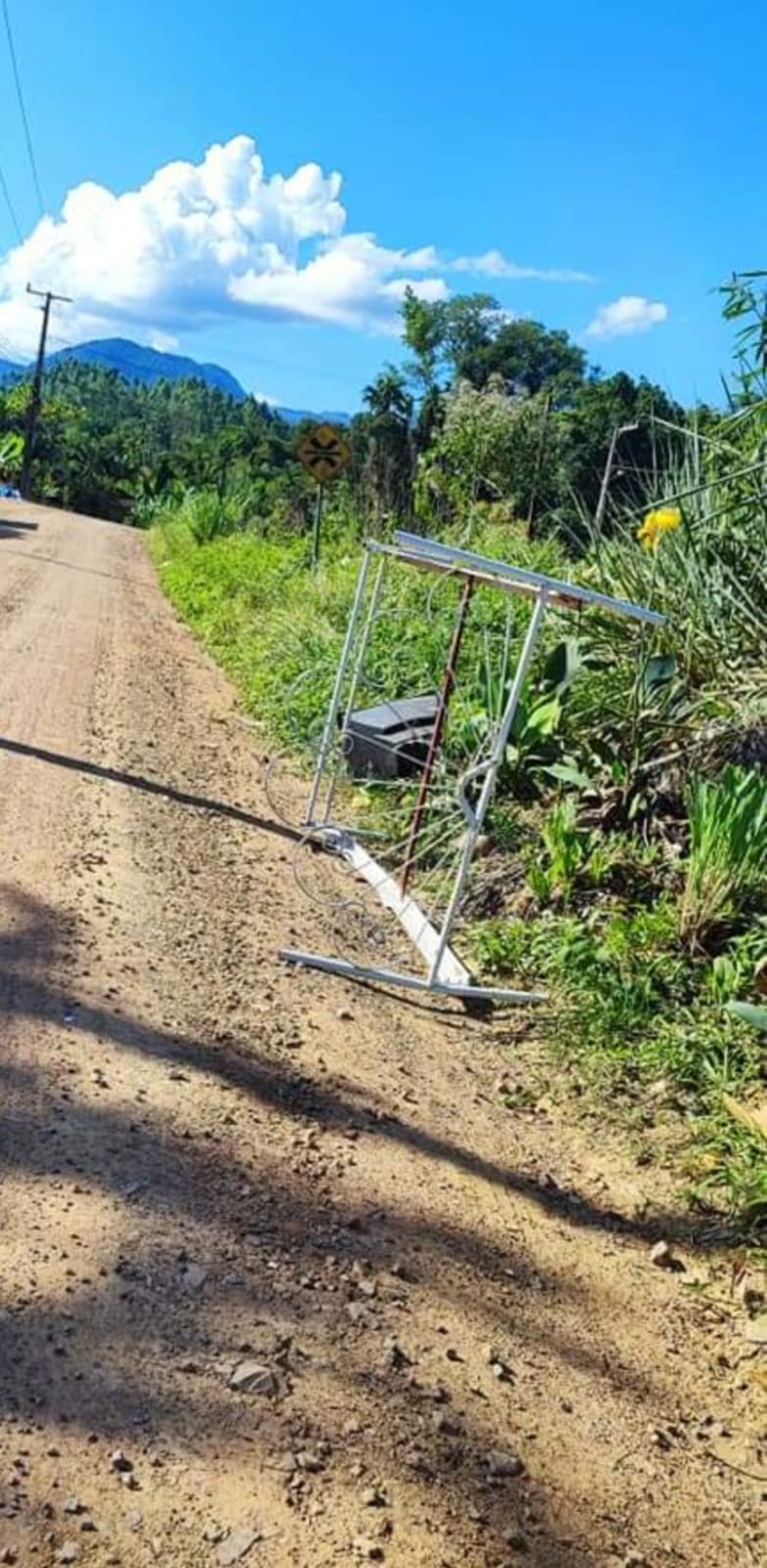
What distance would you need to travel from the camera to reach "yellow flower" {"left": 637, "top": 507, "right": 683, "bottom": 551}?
19.8ft

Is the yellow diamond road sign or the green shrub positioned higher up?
the yellow diamond road sign

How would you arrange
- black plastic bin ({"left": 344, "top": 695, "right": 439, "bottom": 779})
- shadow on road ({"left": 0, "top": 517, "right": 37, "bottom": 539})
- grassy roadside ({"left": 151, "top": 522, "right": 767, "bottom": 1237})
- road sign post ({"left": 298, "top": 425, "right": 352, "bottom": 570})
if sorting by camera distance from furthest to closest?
1. shadow on road ({"left": 0, "top": 517, "right": 37, "bottom": 539})
2. road sign post ({"left": 298, "top": 425, "right": 352, "bottom": 570})
3. black plastic bin ({"left": 344, "top": 695, "right": 439, "bottom": 779})
4. grassy roadside ({"left": 151, "top": 522, "right": 767, "bottom": 1237})

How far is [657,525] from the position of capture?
20.0 feet

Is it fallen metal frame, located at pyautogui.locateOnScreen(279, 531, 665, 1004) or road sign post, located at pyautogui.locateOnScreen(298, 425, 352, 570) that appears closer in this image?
fallen metal frame, located at pyautogui.locateOnScreen(279, 531, 665, 1004)

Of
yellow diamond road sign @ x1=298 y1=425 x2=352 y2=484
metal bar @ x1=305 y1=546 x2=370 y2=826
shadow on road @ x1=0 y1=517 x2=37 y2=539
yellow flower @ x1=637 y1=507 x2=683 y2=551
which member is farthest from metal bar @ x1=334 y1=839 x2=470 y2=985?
shadow on road @ x1=0 y1=517 x2=37 y2=539

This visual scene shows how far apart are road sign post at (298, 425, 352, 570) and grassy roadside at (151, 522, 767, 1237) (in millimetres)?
7459

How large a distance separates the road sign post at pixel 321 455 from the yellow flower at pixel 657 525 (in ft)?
23.2

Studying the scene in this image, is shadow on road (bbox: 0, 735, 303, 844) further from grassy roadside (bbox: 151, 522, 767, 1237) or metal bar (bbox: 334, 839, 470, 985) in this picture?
grassy roadside (bbox: 151, 522, 767, 1237)

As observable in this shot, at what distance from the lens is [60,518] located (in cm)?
3173

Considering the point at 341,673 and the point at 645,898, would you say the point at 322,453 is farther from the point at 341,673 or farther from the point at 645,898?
the point at 645,898

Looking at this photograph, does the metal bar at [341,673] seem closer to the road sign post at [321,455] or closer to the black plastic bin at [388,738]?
the black plastic bin at [388,738]

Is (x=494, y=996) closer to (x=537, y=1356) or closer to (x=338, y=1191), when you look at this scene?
(x=338, y=1191)

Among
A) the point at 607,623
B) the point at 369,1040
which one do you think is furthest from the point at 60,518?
the point at 369,1040

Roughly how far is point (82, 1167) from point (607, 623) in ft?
13.9
